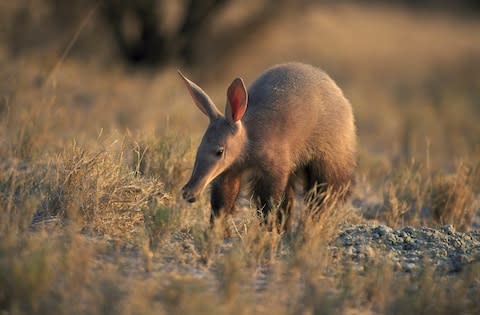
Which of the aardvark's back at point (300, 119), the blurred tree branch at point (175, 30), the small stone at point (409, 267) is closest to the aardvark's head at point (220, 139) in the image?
the aardvark's back at point (300, 119)

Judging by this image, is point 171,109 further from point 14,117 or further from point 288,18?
point 288,18

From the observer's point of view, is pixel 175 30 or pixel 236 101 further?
pixel 175 30

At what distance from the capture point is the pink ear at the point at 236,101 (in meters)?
5.03

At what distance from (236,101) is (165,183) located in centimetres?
143

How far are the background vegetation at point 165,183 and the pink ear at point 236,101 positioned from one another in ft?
2.51

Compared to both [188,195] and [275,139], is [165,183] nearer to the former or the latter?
[275,139]

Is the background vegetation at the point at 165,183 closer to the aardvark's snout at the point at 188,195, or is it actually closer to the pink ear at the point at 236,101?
the aardvark's snout at the point at 188,195

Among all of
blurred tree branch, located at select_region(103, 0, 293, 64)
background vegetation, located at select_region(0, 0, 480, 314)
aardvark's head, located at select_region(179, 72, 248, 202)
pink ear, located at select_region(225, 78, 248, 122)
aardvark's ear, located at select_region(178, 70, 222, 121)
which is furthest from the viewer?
blurred tree branch, located at select_region(103, 0, 293, 64)

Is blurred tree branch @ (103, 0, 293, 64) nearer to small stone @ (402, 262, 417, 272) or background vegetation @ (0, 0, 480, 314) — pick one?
background vegetation @ (0, 0, 480, 314)

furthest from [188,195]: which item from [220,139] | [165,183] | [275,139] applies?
[165,183]

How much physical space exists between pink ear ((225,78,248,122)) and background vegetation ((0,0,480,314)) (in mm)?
766

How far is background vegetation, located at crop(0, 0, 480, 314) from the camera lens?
151 inches

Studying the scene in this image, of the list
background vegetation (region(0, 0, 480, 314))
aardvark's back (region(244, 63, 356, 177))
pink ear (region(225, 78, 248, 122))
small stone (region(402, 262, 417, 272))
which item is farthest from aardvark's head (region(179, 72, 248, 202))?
small stone (region(402, 262, 417, 272))

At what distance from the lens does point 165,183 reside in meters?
6.21
